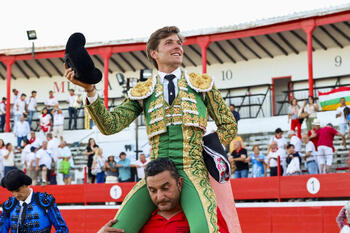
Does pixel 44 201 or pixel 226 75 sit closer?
pixel 44 201

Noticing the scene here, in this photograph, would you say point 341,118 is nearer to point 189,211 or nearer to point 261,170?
point 261,170

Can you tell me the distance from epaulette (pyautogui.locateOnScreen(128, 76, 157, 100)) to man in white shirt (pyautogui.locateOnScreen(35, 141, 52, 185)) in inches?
398

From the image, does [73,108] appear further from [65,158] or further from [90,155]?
[90,155]

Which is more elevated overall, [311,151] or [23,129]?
[23,129]

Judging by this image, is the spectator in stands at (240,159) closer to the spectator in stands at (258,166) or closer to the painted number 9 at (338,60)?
the spectator in stands at (258,166)

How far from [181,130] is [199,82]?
0.33m

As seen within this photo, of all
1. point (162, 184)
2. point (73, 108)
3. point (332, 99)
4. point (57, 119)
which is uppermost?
point (73, 108)

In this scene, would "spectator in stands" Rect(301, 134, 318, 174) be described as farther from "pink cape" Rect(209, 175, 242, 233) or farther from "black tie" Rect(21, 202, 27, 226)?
"pink cape" Rect(209, 175, 242, 233)

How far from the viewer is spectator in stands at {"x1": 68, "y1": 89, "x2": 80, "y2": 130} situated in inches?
752

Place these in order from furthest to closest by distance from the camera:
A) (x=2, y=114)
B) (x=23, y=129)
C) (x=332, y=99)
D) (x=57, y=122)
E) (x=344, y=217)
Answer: (x=2, y=114)
(x=57, y=122)
(x=23, y=129)
(x=332, y=99)
(x=344, y=217)

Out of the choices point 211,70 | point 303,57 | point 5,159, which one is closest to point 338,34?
point 303,57

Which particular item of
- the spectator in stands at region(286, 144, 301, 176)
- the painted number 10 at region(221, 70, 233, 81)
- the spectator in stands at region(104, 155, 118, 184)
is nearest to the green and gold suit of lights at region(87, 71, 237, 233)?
the spectator in stands at region(286, 144, 301, 176)

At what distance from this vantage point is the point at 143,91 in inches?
140

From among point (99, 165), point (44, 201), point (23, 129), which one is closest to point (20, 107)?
point (23, 129)
